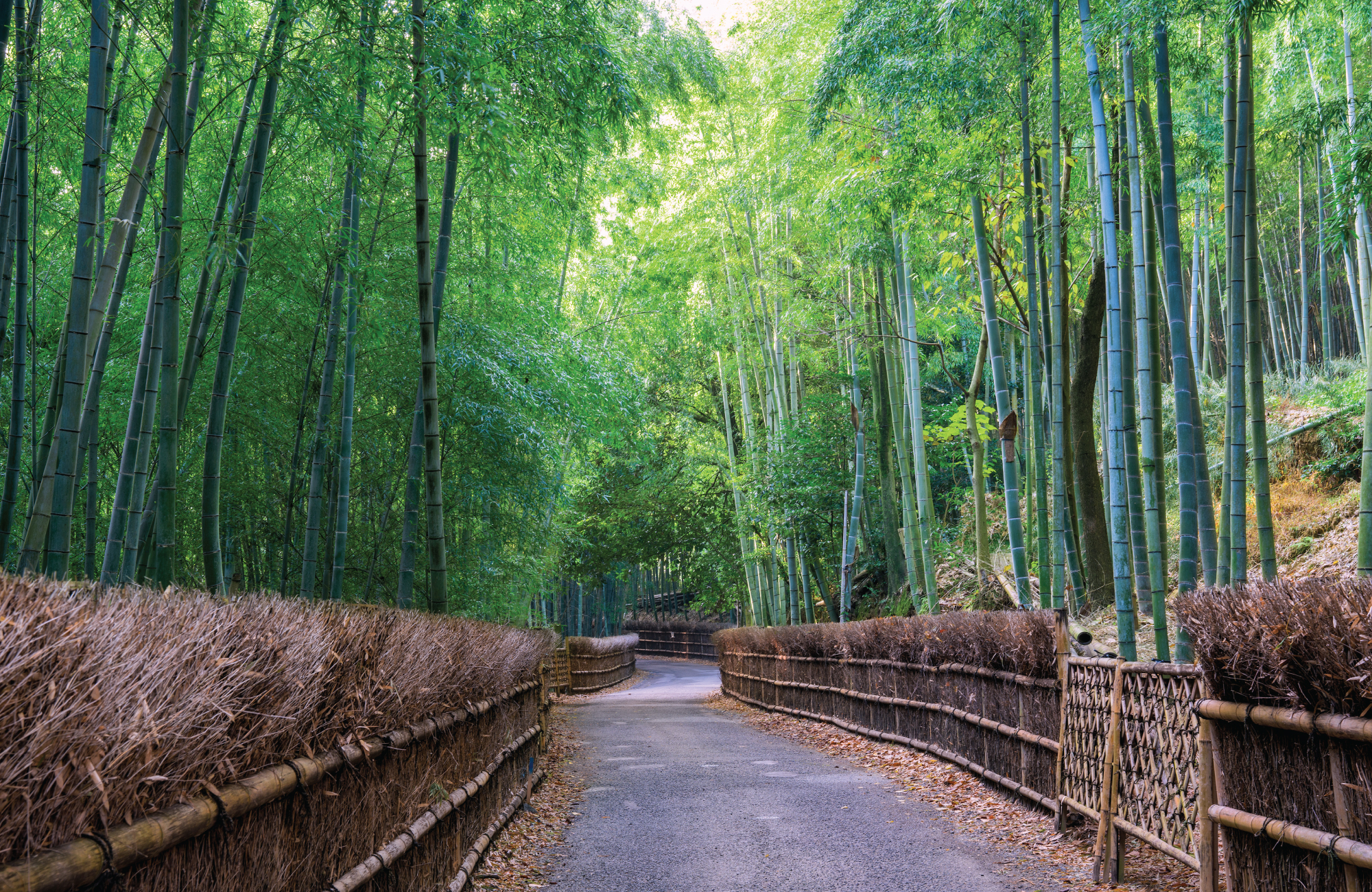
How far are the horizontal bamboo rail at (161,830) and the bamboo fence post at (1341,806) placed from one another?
2111mm

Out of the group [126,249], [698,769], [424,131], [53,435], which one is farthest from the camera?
[698,769]

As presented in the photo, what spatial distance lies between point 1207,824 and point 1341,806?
0.66m

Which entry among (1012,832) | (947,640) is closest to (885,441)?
(947,640)

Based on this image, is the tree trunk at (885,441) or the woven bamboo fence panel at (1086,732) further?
the tree trunk at (885,441)

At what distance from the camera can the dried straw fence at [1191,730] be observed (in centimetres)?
208

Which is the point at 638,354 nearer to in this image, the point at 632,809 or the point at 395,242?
the point at 395,242

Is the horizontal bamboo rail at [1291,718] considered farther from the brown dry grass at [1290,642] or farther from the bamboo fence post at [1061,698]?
the bamboo fence post at [1061,698]

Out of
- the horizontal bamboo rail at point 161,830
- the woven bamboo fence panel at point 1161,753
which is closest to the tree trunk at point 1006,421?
the woven bamboo fence panel at point 1161,753

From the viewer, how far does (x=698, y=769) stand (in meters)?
6.27

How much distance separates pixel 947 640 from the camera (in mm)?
5910

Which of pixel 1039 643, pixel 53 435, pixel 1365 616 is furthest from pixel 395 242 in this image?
pixel 1365 616

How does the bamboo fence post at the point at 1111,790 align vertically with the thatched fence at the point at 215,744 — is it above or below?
below

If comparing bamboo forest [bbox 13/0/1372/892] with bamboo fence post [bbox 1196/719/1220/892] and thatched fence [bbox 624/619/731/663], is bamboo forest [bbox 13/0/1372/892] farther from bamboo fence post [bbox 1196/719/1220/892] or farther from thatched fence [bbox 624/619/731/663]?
thatched fence [bbox 624/619/731/663]

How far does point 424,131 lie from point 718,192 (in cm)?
633
